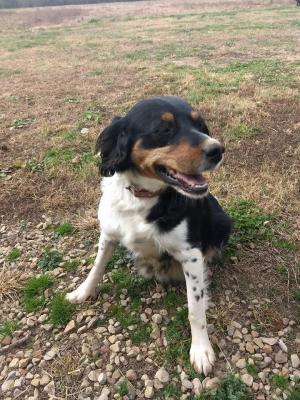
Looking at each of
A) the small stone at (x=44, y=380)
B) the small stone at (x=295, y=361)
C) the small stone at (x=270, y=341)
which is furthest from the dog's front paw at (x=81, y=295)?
the small stone at (x=295, y=361)

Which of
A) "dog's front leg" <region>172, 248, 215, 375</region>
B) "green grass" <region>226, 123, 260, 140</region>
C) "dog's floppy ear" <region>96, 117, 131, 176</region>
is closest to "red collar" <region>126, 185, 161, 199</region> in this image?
"dog's floppy ear" <region>96, 117, 131, 176</region>

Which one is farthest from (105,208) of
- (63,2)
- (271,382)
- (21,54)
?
(63,2)

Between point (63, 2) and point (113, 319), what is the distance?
58.2m

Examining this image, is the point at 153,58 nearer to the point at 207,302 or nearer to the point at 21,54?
the point at 21,54

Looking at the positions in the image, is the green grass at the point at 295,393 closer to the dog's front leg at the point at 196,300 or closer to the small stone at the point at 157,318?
the dog's front leg at the point at 196,300

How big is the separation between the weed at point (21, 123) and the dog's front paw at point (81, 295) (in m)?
4.64

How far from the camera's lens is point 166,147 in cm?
271

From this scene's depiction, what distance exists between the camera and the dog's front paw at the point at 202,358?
2.84 meters

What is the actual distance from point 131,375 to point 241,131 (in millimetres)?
4273

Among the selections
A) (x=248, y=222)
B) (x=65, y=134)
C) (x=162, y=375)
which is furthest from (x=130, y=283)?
(x=65, y=134)

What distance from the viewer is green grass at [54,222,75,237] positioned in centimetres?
429

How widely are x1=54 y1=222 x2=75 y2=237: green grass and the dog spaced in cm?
110

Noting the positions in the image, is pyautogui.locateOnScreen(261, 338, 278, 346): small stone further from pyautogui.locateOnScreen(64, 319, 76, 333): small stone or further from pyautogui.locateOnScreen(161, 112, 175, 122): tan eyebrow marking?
pyautogui.locateOnScreen(161, 112, 175, 122): tan eyebrow marking

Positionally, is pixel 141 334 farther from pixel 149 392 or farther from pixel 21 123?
pixel 21 123
